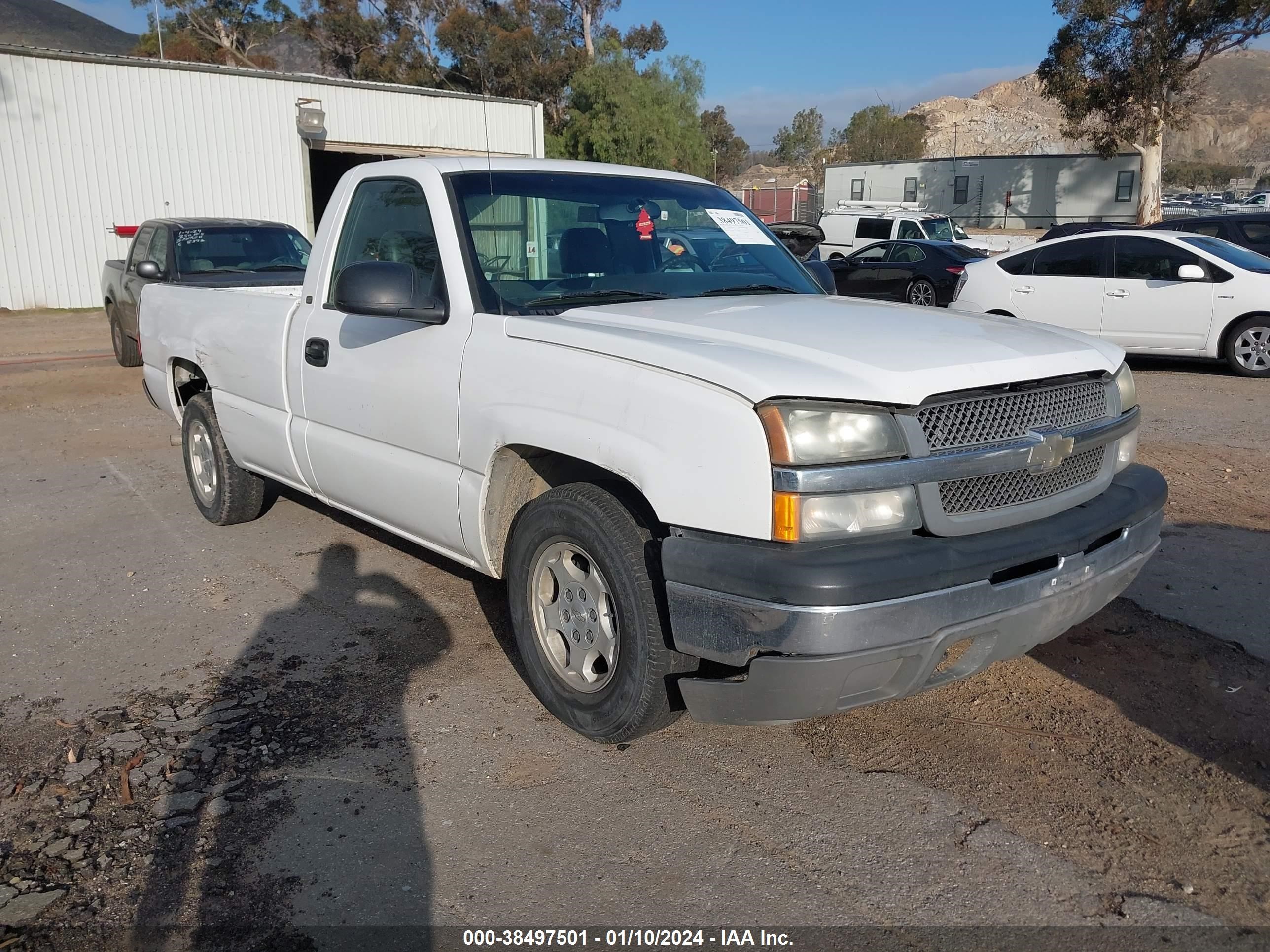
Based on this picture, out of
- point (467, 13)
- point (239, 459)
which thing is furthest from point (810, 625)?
point (467, 13)

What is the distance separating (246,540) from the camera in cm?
610

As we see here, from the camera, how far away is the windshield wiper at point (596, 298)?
3926 millimetres

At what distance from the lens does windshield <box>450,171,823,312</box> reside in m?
4.04

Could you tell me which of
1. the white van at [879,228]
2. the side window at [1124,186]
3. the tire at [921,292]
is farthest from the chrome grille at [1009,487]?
the side window at [1124,186]

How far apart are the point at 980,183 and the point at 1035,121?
264 ft

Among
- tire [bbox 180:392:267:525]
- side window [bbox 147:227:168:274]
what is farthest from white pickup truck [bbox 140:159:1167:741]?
side window [bbox 147:227:168:274]

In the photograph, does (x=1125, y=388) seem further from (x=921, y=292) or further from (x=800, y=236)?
(x=921, y=292)

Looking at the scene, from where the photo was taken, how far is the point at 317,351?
468 cm

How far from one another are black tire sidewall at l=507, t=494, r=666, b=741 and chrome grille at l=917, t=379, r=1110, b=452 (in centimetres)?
94

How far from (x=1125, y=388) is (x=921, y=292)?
14.7 meters

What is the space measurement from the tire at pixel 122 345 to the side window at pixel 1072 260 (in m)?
10.6

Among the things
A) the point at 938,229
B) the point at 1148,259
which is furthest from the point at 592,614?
the point at 938,229

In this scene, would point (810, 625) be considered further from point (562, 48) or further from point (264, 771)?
point (562, 48)

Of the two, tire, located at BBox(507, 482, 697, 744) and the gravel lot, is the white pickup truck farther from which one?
the gravel lot
